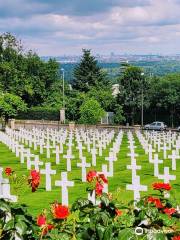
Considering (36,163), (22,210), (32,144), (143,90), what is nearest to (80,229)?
(22,210)

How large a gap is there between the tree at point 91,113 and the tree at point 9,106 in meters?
8.56

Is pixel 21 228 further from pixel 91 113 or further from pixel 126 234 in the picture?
pixel 91 113

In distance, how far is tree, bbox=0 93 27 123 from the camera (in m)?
68.4

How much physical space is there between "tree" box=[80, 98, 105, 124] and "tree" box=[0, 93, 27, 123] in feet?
28.1

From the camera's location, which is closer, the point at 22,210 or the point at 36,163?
the point at 22,210

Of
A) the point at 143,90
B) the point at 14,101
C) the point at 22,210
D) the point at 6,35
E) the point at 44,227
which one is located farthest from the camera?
the point at 6,35

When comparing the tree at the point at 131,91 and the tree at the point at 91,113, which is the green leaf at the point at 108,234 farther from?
the tree at the point at 131,91

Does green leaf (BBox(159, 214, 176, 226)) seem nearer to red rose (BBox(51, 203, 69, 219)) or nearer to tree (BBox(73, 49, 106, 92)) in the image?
red rose (BBox(51, 203, 69, 219))

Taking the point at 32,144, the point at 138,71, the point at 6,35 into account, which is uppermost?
the point at 6,35

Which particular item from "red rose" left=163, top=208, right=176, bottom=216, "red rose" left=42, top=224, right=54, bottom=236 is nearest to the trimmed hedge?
"red rose" left=163, top=208, right=176, bottom=216

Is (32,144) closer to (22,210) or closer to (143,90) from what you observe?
(22,210)

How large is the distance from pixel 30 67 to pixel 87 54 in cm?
889

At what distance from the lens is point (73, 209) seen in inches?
265

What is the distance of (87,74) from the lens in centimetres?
9281
